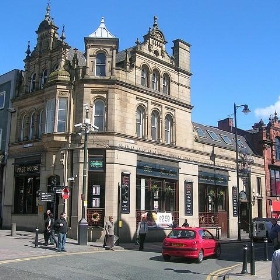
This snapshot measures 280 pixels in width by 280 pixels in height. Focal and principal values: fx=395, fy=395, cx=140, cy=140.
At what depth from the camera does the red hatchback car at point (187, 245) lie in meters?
16.3

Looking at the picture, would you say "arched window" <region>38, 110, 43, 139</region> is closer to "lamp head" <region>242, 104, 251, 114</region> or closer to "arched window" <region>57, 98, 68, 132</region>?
"arched window" <region>57, 98, 68, 132</region>

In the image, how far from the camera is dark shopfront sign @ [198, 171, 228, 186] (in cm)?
3249

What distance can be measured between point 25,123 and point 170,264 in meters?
18.7

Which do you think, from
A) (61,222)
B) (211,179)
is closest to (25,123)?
(61,222)

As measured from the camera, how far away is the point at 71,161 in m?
26.0

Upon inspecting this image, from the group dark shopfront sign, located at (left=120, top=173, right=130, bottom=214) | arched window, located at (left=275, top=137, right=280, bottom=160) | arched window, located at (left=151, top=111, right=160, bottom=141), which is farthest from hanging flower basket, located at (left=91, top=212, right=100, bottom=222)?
arched window, located at (left=275, top=137, right=280, bottom=160)

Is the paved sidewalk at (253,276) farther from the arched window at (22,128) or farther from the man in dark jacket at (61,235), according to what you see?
the arched window at (22,128)

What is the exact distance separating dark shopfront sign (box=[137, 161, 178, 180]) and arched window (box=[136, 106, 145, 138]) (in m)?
2.21

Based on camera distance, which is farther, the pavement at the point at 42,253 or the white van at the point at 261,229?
the white van at the point at 261,229

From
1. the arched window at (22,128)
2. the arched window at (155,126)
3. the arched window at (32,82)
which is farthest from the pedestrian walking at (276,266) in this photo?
the arched window at (32,82)

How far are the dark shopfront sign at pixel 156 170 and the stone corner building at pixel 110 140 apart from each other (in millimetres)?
69

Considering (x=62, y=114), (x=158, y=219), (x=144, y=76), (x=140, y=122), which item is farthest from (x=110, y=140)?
(x=158, y=219)

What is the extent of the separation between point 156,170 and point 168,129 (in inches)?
155

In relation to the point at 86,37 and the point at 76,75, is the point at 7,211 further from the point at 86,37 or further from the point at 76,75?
the point at 86,37
